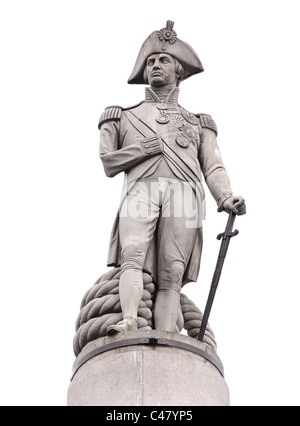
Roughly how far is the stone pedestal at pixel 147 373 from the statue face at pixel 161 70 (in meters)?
4.42

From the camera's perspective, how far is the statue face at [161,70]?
58.3 ft

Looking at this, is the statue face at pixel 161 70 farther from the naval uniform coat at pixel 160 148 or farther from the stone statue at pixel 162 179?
the naval uniform coat at pixel 160 148

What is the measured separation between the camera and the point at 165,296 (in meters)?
16.0

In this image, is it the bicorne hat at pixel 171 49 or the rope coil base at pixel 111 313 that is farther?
the bicorne hat at pixel 171 49

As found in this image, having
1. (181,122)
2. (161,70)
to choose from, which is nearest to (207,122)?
(181,122)

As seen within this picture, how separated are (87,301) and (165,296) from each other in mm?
1017

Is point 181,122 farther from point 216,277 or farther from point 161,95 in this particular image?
point 216,277

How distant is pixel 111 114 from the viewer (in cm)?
1730

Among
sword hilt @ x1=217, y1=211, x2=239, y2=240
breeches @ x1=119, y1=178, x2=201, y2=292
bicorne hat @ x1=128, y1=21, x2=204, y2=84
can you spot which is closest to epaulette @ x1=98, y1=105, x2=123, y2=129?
bicorne hat @ x1=128, y1=21, x2=204, y2=84

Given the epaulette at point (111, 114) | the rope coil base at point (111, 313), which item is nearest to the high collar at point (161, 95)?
the epaulette at point (111, 114)
